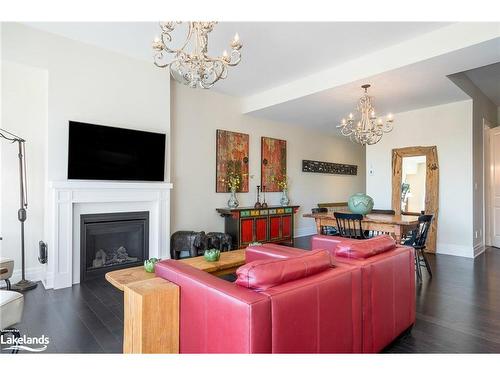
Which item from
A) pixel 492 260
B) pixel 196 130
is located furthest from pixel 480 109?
pixel 196 130

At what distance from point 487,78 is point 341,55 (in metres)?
2.90

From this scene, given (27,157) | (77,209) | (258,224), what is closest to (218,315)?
(77,209)

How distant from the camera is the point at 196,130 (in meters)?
5.29

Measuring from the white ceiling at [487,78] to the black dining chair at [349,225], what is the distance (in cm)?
309

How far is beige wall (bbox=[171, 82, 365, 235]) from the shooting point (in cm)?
506

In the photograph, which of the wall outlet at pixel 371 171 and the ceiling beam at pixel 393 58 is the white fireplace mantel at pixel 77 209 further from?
the wall outlet at pixel 371 171

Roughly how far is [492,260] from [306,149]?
4.26 meters

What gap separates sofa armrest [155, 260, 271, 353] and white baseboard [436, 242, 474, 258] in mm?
5281

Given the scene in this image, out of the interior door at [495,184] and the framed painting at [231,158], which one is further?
the interior door at [495,184]

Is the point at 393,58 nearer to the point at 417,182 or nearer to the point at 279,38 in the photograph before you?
the point at 279,38

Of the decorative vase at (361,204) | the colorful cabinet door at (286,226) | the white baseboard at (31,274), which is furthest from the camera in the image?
the colorful cabinet door at (286,226)

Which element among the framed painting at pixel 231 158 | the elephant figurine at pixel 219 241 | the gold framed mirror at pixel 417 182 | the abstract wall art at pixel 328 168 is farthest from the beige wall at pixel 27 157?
the gold framed mirror at pixel 417 182

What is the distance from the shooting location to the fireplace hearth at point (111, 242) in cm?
378
